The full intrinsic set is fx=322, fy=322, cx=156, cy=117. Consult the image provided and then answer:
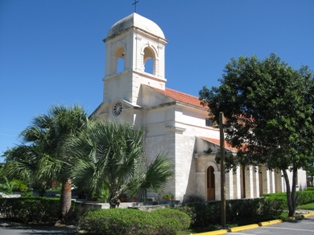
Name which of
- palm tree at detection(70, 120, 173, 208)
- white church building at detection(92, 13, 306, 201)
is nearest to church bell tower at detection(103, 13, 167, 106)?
white church building at detection(92, 13, 306, 201)

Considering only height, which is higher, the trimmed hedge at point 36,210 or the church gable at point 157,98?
the church gable at point 157,98

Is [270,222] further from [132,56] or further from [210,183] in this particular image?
[132,56]

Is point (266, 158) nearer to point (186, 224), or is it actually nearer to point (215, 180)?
point (186, 224)

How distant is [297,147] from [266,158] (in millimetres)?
1647

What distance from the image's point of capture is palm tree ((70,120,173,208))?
41.9 ft

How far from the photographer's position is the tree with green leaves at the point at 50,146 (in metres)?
16.0

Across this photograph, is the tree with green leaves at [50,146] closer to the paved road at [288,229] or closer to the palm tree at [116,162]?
the palm tree at [116,162]

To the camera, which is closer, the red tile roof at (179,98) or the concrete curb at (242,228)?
the concrete curb at (242,228)

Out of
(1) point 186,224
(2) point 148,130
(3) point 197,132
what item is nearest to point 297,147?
(1) point 186,224

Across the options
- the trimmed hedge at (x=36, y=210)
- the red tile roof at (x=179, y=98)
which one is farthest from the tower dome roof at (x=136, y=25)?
the trimmed hedge at (x=36, y=210)

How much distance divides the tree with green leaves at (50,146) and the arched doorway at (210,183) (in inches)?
510

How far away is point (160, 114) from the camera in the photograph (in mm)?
26266

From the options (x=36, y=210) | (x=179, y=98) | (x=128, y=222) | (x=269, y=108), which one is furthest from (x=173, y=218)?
(x=179, y=98)

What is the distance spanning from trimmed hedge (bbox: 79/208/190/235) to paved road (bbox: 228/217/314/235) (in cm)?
355
